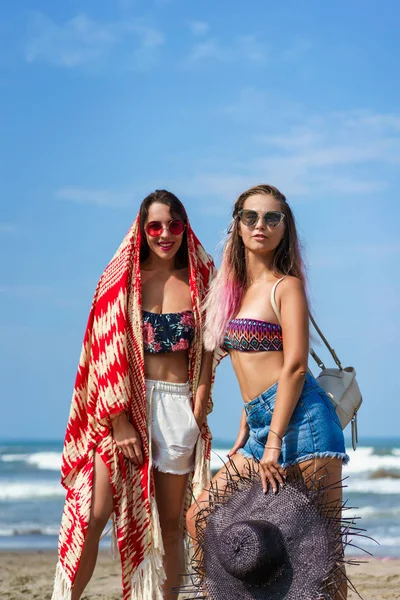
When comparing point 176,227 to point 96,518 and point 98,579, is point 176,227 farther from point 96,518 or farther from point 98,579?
point 98,579

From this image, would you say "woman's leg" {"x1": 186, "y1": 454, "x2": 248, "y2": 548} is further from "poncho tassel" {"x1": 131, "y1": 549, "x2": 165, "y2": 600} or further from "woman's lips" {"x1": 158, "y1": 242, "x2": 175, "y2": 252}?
"woman's lips" {"x1": 158, "y1": 242, "x2": 175, "y2": 252}

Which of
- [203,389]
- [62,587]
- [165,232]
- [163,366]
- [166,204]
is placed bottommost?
[62,587]

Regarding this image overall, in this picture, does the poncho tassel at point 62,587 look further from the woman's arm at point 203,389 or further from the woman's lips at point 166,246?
the woman's lips at point 166,246

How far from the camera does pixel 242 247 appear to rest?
147 inches

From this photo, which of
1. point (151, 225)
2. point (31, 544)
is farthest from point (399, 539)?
point (151, 225)

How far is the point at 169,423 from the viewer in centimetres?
413

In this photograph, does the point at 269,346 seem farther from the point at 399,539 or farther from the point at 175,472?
the point at 399,539

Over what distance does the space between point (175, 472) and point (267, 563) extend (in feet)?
3.52

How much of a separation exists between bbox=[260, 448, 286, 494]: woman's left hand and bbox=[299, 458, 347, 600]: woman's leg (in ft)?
0.35

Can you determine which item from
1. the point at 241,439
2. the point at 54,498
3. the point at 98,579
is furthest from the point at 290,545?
the point at 54,498

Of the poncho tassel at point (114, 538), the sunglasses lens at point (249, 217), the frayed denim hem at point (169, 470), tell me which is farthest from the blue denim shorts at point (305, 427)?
the poncho tassel at point (114, 538)

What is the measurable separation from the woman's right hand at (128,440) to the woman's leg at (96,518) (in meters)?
0.13

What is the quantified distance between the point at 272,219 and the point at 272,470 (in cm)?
103

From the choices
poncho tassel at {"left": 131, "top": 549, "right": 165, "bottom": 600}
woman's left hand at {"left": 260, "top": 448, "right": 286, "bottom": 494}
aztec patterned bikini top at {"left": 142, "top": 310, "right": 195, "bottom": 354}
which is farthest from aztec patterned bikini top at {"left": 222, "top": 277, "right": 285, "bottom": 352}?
poncho tassel at {"left": 131, "top": 549, "right": 165, "bottom": 600}
